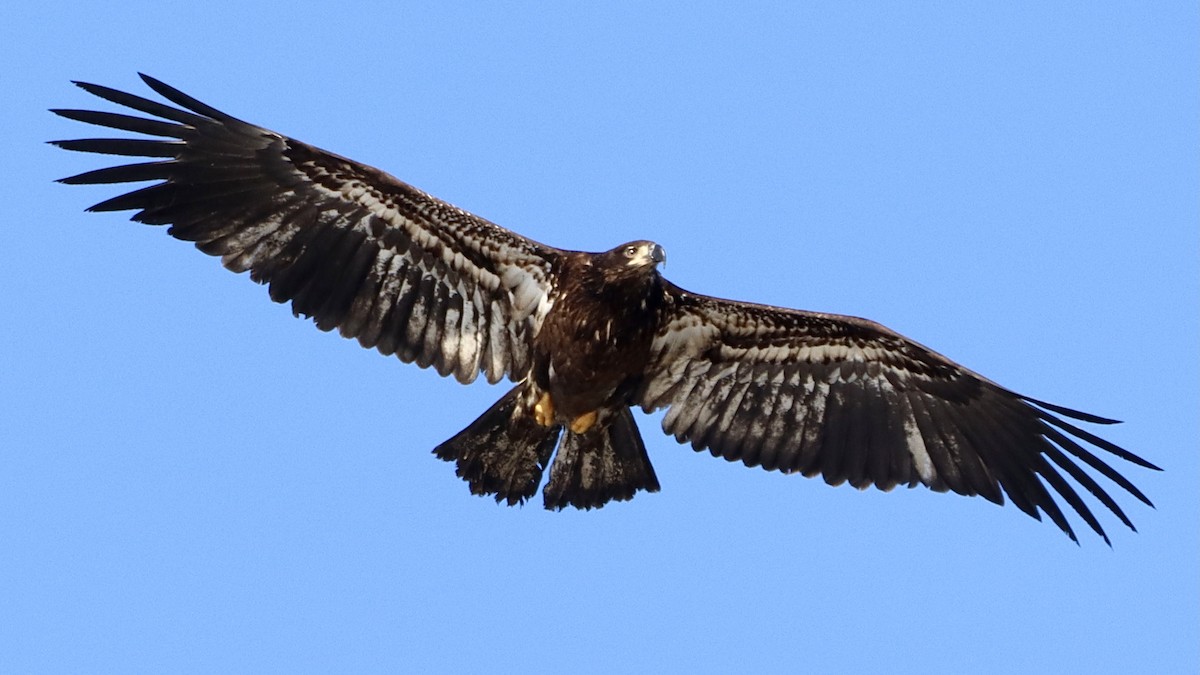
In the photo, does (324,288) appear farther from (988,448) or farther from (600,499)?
(988,448)

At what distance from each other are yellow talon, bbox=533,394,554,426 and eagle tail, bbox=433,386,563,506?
0.06 m

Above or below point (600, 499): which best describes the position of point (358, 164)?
above

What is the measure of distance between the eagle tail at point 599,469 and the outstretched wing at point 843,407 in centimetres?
50

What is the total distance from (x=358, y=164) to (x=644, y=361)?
2.75m

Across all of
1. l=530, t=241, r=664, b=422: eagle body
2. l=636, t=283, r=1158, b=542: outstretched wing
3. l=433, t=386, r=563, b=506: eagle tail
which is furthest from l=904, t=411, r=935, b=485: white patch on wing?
l=433, t=386, r=563, b=506: eagle tail

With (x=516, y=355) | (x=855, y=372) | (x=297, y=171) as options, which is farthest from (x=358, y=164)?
(x=855, y=372)

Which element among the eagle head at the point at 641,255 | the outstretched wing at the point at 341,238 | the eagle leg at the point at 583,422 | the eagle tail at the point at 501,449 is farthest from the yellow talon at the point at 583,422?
the eagle head at the point at 641,255

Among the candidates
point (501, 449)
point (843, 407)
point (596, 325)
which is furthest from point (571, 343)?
point (843, 407)

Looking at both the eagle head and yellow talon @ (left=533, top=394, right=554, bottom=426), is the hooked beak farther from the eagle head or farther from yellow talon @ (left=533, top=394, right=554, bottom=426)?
yellow talon @ (left=533, top=394, right=554, bottom=426)

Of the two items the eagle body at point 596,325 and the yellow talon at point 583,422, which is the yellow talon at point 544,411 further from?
the yellow talon at point 583,422

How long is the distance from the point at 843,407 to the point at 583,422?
221 cm

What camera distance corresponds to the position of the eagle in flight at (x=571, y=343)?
14.7 metres

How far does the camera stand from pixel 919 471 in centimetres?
1552

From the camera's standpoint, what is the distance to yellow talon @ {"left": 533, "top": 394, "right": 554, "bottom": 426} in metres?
15.1
